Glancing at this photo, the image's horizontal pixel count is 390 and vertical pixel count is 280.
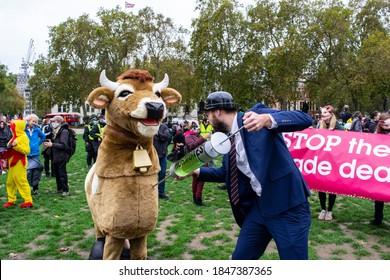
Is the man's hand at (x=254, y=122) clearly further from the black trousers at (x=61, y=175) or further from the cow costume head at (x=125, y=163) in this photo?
the black trousers at (x=61, y=175)

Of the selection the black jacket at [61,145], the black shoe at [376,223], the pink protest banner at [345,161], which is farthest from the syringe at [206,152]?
the black jacket at [61,145]

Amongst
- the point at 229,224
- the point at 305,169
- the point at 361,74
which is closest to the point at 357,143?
the point at 305,169

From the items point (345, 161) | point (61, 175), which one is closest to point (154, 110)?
point (345, 161)

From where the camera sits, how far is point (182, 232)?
6.96 metres

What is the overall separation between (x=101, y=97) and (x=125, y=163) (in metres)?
0.81

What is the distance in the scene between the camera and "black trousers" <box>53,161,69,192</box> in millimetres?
10062

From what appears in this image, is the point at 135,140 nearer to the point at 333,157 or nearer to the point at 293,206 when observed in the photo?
the point at 293,206

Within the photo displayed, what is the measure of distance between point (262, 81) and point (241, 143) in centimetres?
4032

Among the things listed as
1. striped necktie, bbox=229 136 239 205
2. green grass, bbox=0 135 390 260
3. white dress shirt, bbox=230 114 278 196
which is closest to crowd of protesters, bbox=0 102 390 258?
green grass, bbox=0 135 390 260

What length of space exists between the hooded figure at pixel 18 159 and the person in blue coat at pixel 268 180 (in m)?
6.65

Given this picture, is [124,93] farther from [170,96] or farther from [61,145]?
[61,145]

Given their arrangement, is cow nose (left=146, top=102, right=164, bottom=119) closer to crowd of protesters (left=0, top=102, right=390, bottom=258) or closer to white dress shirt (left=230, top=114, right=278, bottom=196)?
white dress shirt (left=230, top=114, right=278, bottom=196)

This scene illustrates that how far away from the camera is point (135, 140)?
4250mm

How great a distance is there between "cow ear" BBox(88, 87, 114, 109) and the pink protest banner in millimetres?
4626
